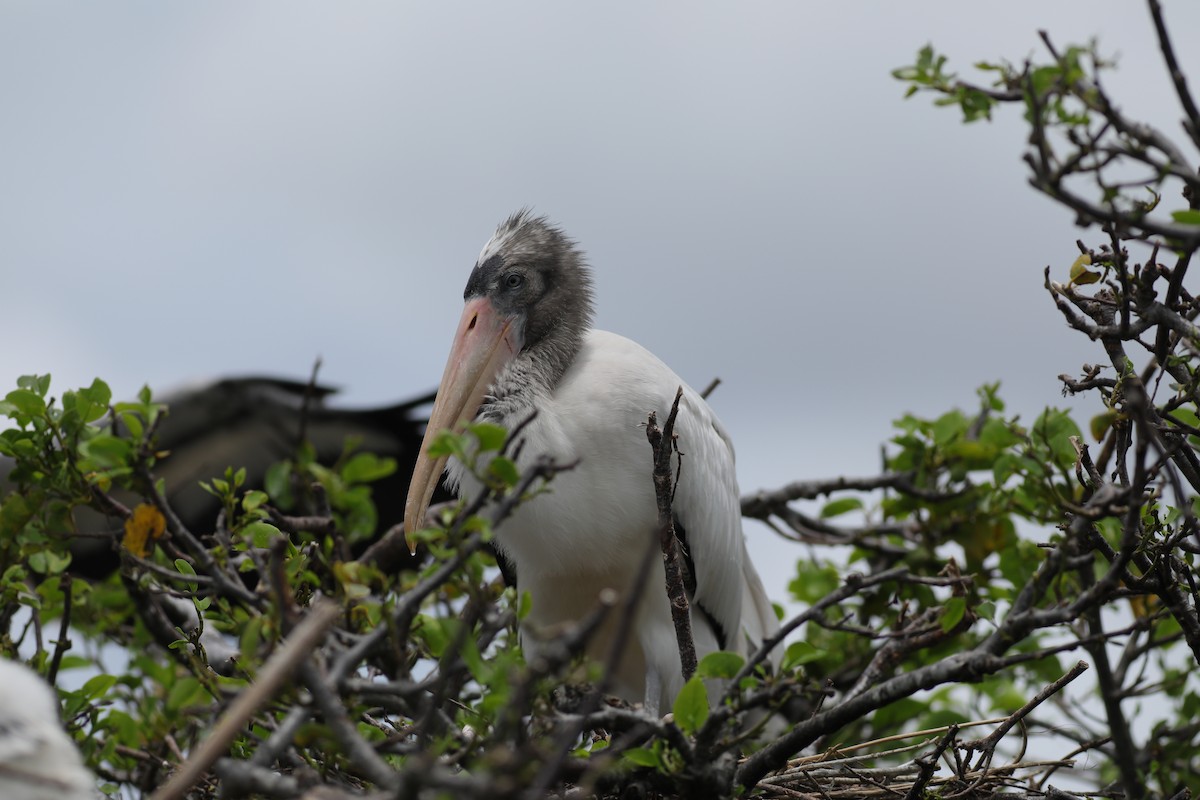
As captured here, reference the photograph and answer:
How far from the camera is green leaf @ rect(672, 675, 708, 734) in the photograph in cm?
252

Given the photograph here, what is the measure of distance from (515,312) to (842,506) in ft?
4.36

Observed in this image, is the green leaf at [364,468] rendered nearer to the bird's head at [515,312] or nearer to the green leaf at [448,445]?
the green leaf at [448,445]

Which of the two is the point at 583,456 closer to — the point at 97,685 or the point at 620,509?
the point at 620,509

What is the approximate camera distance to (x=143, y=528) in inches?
107

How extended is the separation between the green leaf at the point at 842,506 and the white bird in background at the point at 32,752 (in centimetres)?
298

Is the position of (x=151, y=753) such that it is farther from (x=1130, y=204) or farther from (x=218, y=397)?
(x=218, y=397)

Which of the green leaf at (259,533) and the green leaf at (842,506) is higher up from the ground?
the green leaf at (842,506)

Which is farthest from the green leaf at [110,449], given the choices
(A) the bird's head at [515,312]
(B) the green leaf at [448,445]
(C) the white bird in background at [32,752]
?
(A) the bird's head at [515,312]

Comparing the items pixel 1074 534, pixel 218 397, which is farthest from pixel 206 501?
pixel 1074 534

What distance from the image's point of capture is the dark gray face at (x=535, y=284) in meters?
4.46

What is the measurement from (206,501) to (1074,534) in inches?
220

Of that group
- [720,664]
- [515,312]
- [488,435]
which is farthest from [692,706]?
[515,312]

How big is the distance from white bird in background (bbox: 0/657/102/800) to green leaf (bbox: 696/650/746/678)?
1141 millimetres

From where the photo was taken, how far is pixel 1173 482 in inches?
92.4
